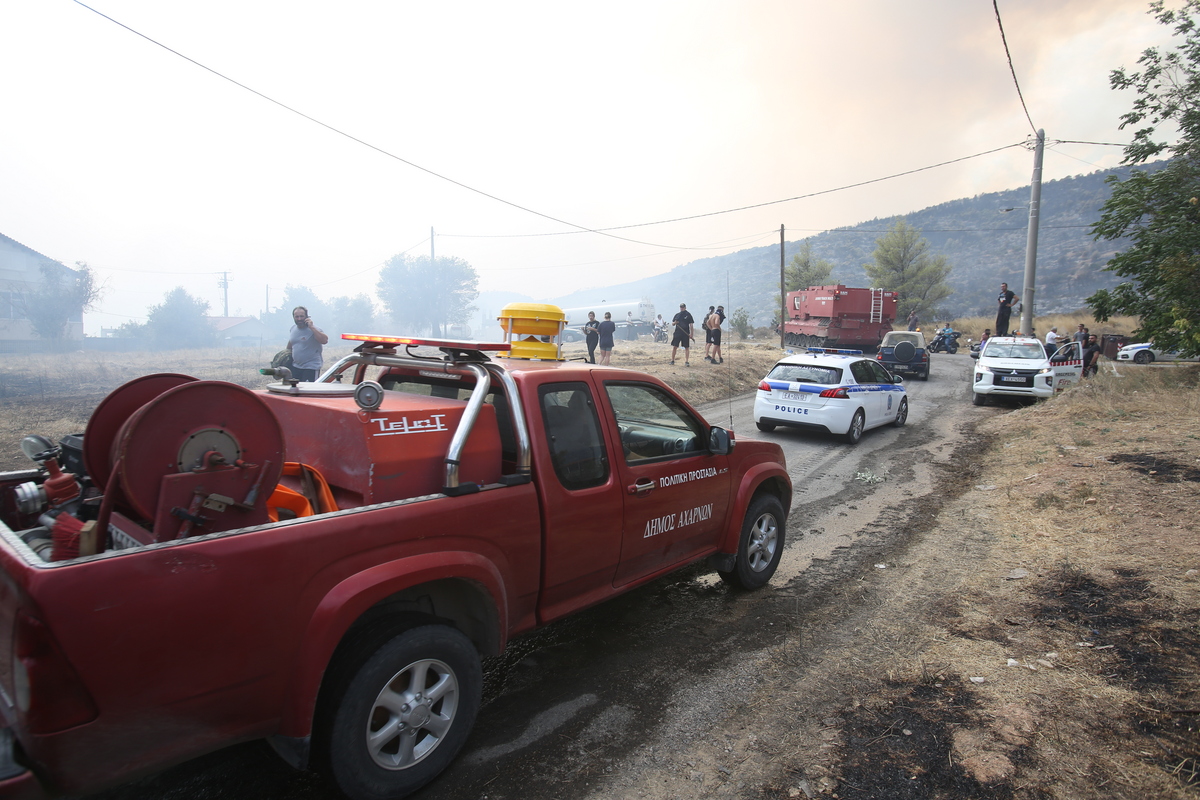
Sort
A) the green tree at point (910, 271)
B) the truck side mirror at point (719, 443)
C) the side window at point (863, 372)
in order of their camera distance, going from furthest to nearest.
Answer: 1. the green tree at point (910, 271)
2. the side window at point (863, 372)
3. the truck side mirror at point (719, 443)

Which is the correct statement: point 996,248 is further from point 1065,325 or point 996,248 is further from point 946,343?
point 946,343

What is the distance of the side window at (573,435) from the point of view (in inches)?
127

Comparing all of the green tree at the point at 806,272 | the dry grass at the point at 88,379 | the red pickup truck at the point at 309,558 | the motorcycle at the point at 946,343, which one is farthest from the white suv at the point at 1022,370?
the green tree at the point at 806,272

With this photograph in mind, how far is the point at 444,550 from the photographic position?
102 inches

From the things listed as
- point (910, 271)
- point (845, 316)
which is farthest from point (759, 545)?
point (910, 271)

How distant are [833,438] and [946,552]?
5788mm

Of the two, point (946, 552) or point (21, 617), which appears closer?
point (21, 617)

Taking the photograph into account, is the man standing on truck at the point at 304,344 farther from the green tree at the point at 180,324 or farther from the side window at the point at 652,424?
the green tree at the point at 180,324

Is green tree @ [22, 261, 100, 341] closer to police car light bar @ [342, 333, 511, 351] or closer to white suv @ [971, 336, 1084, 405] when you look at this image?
police car light bar @ [342, 333, 511, 351]

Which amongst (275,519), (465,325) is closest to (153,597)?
(275,519)

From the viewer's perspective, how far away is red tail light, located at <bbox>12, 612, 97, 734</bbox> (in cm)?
172

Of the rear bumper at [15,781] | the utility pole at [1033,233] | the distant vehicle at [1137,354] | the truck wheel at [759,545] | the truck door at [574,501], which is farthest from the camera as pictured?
the distant vehicle at [1137,354]

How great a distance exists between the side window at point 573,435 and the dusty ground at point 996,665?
53.7 inches

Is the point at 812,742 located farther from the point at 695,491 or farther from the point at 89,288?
the point at 89,288
